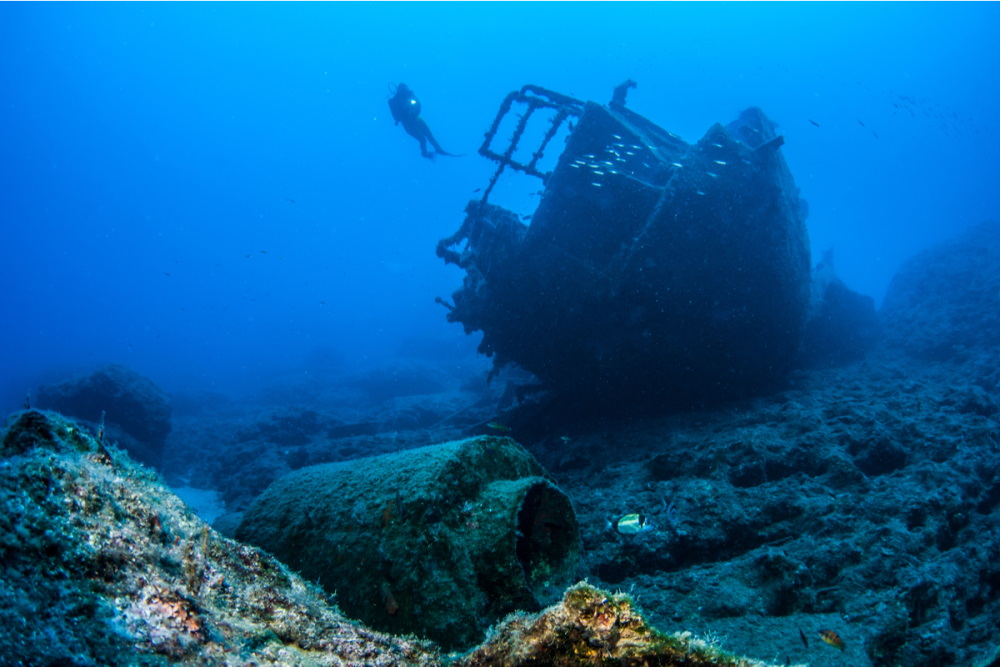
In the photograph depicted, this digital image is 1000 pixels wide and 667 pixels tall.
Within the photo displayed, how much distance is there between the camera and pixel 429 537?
9.82ft

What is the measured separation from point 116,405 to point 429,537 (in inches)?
Result: 537

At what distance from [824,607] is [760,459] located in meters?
1.95

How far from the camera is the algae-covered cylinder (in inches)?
113

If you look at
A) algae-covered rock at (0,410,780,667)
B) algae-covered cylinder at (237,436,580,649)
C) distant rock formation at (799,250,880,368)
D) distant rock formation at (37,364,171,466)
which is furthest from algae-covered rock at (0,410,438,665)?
distant rock formation at (37,364,171,466)

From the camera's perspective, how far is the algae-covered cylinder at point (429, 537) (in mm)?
2873

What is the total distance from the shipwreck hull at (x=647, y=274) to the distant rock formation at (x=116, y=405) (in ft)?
32.7

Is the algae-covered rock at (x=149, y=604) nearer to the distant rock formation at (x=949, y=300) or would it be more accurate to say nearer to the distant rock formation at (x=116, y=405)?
the distant rock formation at (x=949, y=300)

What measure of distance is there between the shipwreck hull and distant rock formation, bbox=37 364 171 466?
392 inches

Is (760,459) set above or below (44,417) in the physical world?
below

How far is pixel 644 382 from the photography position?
7.43 meters

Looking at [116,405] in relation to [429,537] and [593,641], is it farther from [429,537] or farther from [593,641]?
[593,641]

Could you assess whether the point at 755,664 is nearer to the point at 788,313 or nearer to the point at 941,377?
the point at 788,313

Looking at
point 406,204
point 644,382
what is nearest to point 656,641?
point 644,382

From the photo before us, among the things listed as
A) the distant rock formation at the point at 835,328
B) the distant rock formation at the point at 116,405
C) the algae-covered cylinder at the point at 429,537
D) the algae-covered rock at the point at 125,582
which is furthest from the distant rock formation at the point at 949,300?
the distant rock formation at the point at 116,405
